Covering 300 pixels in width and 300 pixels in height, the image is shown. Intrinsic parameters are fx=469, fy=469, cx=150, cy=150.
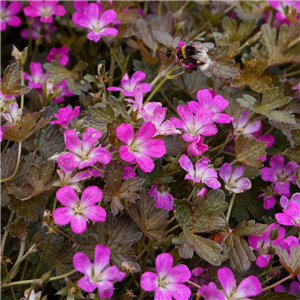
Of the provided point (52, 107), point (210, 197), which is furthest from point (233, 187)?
point (52, 107)

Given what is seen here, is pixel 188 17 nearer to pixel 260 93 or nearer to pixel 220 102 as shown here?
pixel 260 93

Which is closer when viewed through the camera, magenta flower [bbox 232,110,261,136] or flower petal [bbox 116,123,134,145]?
flower petal [bbox 116,123,134,145]

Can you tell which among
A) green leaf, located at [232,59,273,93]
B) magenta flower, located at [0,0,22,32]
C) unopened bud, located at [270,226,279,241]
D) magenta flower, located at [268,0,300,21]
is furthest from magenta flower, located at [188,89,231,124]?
magenta flower, located at [0,0,22,32]

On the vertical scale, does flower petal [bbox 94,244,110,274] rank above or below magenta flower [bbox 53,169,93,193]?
below

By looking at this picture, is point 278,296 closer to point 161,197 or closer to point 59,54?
point 161,197

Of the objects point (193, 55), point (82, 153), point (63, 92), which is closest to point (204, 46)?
point (193, 55)

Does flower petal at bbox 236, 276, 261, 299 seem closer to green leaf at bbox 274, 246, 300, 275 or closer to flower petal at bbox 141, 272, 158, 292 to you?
green leaf at bbox 274, 246, 300, 275

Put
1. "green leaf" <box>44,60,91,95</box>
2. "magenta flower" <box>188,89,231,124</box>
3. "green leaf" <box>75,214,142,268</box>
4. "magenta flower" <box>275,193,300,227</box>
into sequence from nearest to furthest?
1. "green leaf" <box>75,214,142,268</box>
2. "magenta flower" <box>275,193,300,227</box>
3. "magenta flower" <box>188,89,231,124</box>
4. "green leaf" <box>44,60,91,95</box>
